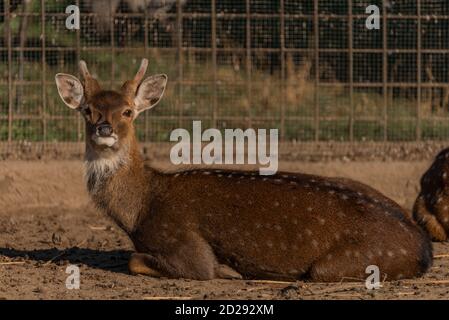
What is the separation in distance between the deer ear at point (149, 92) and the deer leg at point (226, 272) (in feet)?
5.42

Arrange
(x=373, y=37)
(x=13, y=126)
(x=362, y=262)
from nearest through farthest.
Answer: (x=362, y=262)
(x=13, y=126)
(x=373, y=37)

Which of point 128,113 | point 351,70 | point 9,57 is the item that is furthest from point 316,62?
point 128,113

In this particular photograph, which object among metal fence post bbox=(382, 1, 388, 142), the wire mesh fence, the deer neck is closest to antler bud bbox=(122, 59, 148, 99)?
the deer neck

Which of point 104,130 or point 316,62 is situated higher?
point 316,62

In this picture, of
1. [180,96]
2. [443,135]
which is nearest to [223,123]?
[180,96]

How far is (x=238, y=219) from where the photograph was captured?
32.1 feet

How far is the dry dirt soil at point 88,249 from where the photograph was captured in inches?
362

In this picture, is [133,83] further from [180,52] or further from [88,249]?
[180,52]

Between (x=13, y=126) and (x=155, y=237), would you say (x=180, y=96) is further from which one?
(x=155, y=237)

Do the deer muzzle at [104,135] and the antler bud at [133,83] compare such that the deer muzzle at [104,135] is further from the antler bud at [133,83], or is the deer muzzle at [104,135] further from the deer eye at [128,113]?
the antler bud at [133,83]

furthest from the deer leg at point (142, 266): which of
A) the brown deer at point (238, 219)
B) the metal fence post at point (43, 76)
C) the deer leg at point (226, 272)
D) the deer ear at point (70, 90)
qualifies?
the metal fence post at point (43, 76)

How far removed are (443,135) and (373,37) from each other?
173 centimetres

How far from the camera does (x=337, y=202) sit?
9.73 m

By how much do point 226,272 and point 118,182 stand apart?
121 centimetres
